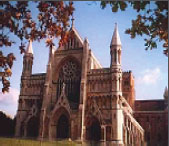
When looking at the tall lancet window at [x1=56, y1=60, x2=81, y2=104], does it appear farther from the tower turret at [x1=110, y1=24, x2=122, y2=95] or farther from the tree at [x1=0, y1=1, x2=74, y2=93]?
the tree at [x1=0, y1=1, x2=74, y2=93]

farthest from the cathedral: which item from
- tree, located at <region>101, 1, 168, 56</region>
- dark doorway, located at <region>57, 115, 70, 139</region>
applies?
tree, located at <region>101, 1, 168, 56</region>

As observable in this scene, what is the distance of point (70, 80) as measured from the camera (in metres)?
35.8

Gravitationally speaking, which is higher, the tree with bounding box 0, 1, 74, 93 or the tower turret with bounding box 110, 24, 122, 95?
the tower turret with bounding box 110, 24, 122, 95

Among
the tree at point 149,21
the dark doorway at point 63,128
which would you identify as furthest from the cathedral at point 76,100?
the tree at point 149,21

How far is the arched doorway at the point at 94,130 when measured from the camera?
31.6m

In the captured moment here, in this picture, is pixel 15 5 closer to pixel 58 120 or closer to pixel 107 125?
pixel 107 125

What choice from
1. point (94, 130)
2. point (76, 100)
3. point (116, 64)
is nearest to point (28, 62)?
point (76, 100)

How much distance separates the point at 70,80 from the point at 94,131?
8081 millimetres

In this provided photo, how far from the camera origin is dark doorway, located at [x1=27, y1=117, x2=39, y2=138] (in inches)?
1385

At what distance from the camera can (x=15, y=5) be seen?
614 centimetres

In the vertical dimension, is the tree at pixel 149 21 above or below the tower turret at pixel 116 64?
below

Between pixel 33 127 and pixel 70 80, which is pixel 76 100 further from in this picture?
pixel 33 127

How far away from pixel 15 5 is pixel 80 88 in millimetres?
26855

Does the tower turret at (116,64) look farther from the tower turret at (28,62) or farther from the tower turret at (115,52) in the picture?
the tower turret at (28,62)
